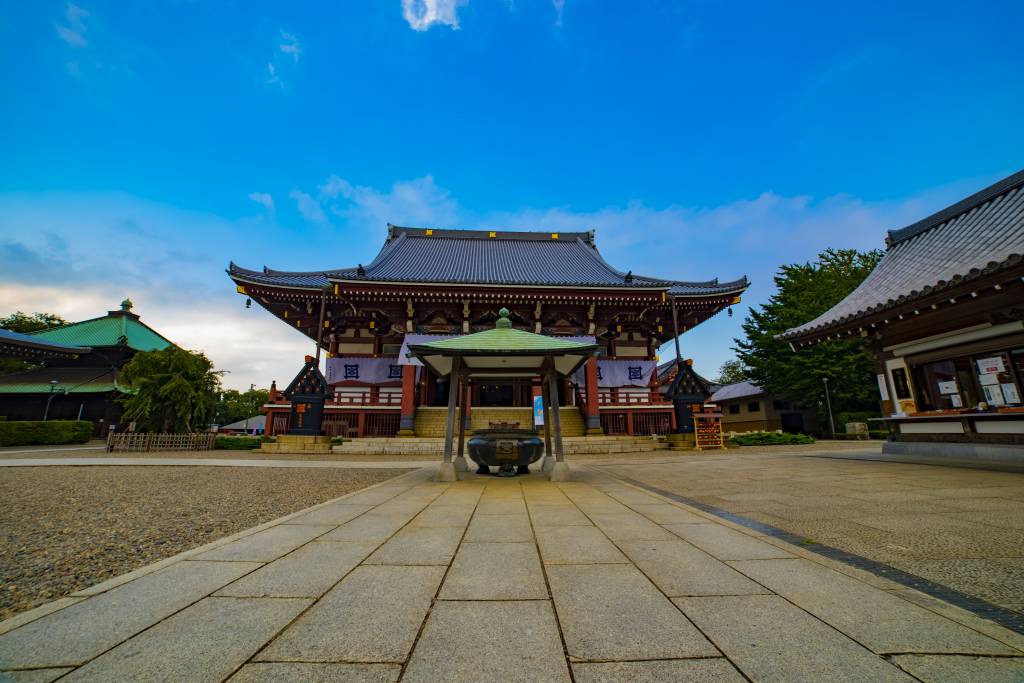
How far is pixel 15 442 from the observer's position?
707 inches

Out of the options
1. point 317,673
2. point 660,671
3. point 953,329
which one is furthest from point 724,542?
point 953,329

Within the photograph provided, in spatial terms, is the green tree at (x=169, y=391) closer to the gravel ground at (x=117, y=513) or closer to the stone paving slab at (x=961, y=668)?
the gravel ground at (x=117, y=513)

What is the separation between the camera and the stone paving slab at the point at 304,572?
225 cm

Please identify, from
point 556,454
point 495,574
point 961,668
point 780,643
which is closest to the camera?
point 961,668

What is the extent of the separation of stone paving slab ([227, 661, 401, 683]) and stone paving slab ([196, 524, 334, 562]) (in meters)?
1.63

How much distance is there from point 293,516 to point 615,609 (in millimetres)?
3742

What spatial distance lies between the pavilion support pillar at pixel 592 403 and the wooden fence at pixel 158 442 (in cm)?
1544

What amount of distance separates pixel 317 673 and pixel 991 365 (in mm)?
12682

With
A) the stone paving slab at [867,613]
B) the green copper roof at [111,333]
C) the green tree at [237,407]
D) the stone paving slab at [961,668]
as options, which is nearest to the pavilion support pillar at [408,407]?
the stone paving slab at [867,613]

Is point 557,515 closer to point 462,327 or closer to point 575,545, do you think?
point 575,545

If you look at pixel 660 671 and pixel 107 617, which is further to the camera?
pixel 107 617

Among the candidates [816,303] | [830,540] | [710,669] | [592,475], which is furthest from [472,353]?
[816,303]

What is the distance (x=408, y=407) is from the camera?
51.4 feet

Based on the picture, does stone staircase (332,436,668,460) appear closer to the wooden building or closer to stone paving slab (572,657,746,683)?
the wooden building
